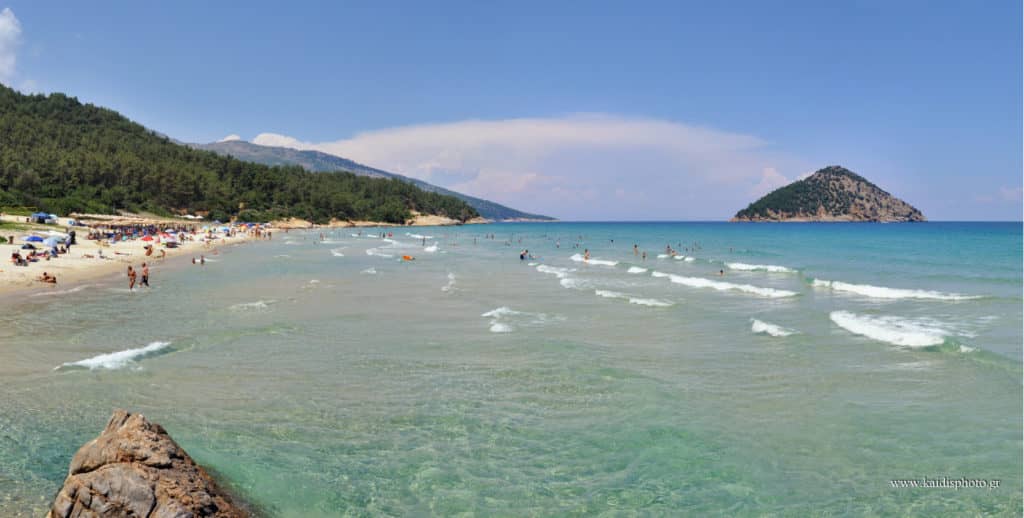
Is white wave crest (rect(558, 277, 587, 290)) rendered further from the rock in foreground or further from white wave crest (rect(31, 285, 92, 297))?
the rock in foreground

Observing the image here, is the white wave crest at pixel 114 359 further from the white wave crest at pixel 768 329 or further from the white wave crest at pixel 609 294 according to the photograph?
the white wave crest at pixel 609 294

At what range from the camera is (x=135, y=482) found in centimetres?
686

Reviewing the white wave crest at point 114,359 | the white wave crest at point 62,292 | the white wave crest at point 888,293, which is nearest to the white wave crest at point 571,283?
the white wave crest at point 888,293

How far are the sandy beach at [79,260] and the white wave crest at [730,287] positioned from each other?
37044 mm

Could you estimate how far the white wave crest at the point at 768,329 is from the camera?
21.9m

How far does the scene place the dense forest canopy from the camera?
104781 mm

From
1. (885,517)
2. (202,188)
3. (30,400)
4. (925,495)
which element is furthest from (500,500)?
(202,188)

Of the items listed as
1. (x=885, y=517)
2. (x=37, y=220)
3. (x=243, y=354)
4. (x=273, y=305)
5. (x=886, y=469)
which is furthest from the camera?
(x=37, y=220)

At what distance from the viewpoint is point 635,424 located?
12320 millimetres

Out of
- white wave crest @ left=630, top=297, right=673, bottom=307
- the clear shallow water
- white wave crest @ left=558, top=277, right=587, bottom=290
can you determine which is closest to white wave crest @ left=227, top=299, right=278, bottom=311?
the clear shallow water

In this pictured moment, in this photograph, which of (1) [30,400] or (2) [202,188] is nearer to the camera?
(1) [30,400]

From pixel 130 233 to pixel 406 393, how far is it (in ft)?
263

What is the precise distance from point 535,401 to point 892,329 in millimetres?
16318

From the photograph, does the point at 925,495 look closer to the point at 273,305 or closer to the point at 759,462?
the point at 759,462
